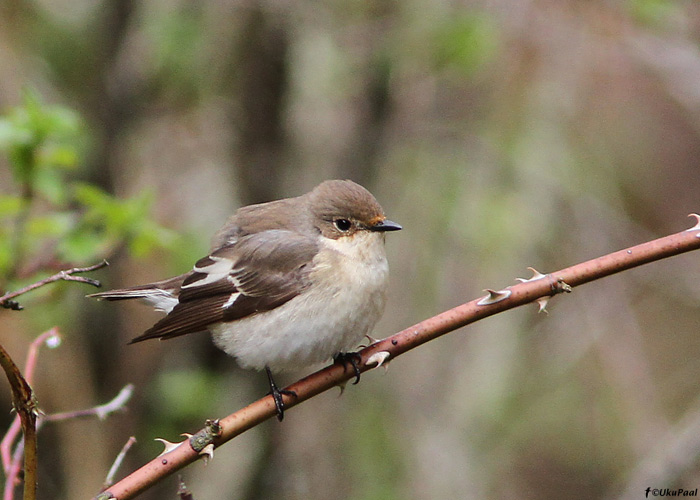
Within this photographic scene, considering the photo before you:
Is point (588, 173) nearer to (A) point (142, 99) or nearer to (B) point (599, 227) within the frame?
(B) point (599, 227)

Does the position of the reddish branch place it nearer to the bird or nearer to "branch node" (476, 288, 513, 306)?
"branch node" (476, 288, 513, 306)

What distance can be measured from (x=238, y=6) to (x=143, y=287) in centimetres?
243

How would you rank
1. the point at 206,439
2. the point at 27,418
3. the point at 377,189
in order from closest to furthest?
the point at 27,418 → the point at 206,439 → the point at 377,189

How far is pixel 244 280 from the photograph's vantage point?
376 cm

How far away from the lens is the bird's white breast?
3455 mm

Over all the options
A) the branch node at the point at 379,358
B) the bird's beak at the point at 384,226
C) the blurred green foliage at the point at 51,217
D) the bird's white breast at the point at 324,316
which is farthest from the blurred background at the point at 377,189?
the branch node at the point at 379,358

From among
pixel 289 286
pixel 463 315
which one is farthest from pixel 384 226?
pixel 463 315

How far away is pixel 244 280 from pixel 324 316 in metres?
0.49

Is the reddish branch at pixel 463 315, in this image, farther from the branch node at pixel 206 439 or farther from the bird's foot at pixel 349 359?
the bird's foot at pixel 349 359

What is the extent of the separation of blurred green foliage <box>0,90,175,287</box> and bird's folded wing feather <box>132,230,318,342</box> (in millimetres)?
320

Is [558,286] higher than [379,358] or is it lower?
lower

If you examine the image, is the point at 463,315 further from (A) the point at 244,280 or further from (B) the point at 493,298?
(A) the point at 244,280

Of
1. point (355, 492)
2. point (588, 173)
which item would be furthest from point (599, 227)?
point (355, 492)

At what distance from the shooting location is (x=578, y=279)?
231cm
